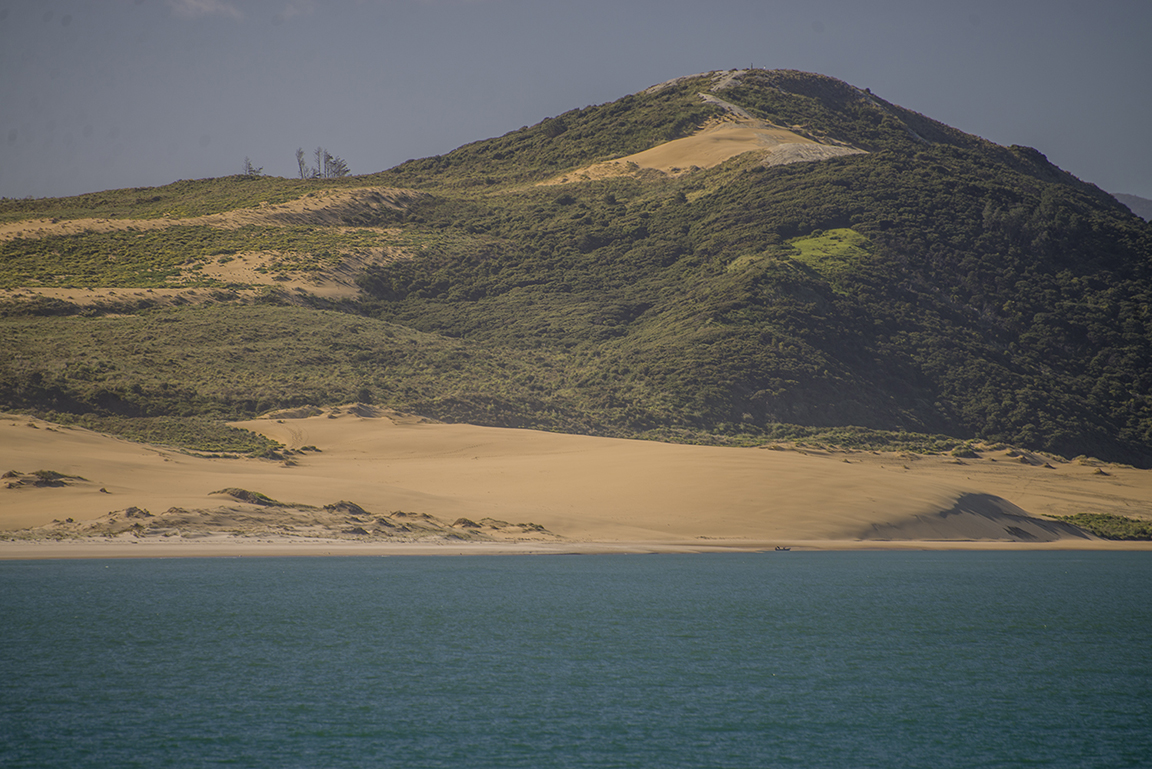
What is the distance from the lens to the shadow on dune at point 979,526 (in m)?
37.0

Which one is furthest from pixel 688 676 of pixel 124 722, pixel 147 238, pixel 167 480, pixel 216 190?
pixel 216 190

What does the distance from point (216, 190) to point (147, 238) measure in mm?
25020

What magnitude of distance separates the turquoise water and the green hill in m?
31.1

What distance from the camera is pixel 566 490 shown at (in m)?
38.8

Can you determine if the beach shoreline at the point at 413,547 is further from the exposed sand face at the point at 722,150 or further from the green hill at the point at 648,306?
the exposed sand face at the point at 722,150

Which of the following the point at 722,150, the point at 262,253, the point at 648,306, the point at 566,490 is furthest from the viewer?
the point at 722,150

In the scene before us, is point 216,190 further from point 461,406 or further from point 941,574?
point 941,574

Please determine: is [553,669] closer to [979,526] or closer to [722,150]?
[979,526]

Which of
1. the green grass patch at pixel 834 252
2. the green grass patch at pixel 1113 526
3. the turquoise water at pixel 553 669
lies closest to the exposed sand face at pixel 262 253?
the green grass patch at pixel 834 252

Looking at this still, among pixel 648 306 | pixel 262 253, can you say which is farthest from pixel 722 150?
pixel 262 253

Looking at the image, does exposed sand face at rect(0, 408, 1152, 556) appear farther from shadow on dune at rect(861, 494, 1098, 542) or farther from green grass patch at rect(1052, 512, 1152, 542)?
green grass patch at rect(1052, 512, 1152, 542)

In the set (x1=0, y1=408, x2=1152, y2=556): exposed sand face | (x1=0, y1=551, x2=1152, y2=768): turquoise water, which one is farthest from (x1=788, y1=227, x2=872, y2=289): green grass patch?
(x1=0, y1=551, x2=1152, y2=768): turquoise water

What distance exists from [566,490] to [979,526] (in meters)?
17.9

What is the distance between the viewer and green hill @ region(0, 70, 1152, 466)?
58844 millimetres
